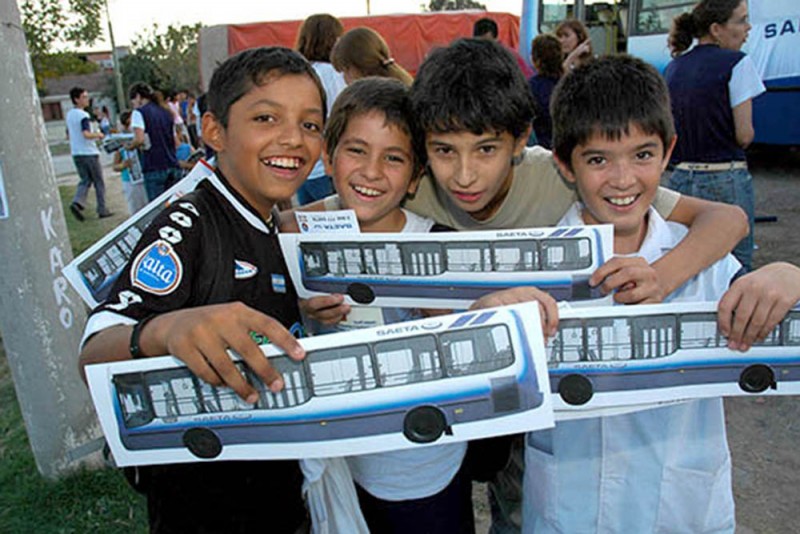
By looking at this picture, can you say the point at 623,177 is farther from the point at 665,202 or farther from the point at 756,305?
the point at 756,305

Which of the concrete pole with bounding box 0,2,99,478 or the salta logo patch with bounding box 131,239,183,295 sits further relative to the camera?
the concrete pole with bounding box 0,2,99,478

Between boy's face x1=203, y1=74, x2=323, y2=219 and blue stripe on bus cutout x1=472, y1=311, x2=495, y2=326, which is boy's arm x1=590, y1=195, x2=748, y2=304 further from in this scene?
boy's face x1=203, y1=74, x2=323, y2=219

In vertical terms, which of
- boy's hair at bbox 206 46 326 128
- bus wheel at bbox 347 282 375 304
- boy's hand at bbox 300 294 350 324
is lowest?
boy's hand at bbox 300 294 350 324

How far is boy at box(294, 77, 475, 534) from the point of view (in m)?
1.46

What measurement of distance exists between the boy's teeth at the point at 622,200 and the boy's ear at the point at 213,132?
95cm

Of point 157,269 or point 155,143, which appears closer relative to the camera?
point 157,269

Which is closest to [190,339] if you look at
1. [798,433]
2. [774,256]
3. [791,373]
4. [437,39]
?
[791,373]

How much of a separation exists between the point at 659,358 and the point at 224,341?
0.77 m

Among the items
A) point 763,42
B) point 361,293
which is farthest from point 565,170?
point 763,42

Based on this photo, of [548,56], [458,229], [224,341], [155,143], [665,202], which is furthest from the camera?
[155,143]

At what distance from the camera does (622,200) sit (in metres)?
1.45

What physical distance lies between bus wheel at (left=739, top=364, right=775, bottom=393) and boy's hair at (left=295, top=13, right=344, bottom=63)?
13.0 ft

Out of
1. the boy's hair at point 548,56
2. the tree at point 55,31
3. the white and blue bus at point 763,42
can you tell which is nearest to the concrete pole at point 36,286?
the boy's hair at point 548,56

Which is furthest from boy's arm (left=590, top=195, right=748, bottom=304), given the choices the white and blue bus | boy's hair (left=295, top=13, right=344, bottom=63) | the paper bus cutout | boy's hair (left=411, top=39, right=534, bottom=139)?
the white and blue bus
